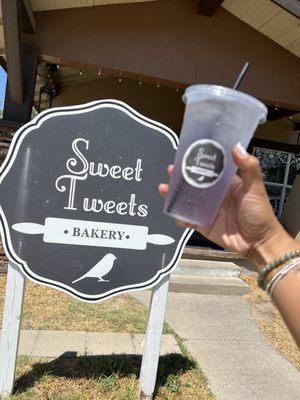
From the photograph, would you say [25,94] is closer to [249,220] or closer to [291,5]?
[291,5]

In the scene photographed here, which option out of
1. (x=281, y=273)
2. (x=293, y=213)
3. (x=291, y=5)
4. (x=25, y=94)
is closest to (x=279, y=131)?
(x=293, y=213)

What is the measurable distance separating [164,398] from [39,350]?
1.12m

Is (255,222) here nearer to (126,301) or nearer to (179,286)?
(126,301)

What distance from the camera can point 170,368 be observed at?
3.54 meters

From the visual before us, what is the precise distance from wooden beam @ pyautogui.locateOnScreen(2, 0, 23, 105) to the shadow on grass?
303 cm

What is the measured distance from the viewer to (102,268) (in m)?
2.94

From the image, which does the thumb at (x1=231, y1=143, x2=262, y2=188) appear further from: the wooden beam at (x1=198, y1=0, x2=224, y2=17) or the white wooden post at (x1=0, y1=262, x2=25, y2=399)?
the wooden beam at (x1=198, y1=0, x2=224, y2=17)

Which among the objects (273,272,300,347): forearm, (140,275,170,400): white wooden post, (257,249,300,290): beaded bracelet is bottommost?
(140,275,170,400): white wooden post

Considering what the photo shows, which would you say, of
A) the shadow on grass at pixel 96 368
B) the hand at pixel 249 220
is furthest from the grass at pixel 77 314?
the hand at pixel 249 220

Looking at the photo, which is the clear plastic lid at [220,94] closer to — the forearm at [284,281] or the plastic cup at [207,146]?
the plastic cup at [207,146]

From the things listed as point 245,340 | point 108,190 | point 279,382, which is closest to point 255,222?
point 108,190

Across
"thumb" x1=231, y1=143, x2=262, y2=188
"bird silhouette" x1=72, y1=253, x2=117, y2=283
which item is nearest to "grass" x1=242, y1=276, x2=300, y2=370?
"bird silhouette" x1=72, y1=253, x2=117, y2=283

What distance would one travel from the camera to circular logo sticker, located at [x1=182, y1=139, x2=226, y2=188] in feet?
4.21

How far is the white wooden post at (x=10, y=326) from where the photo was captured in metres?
2.88
